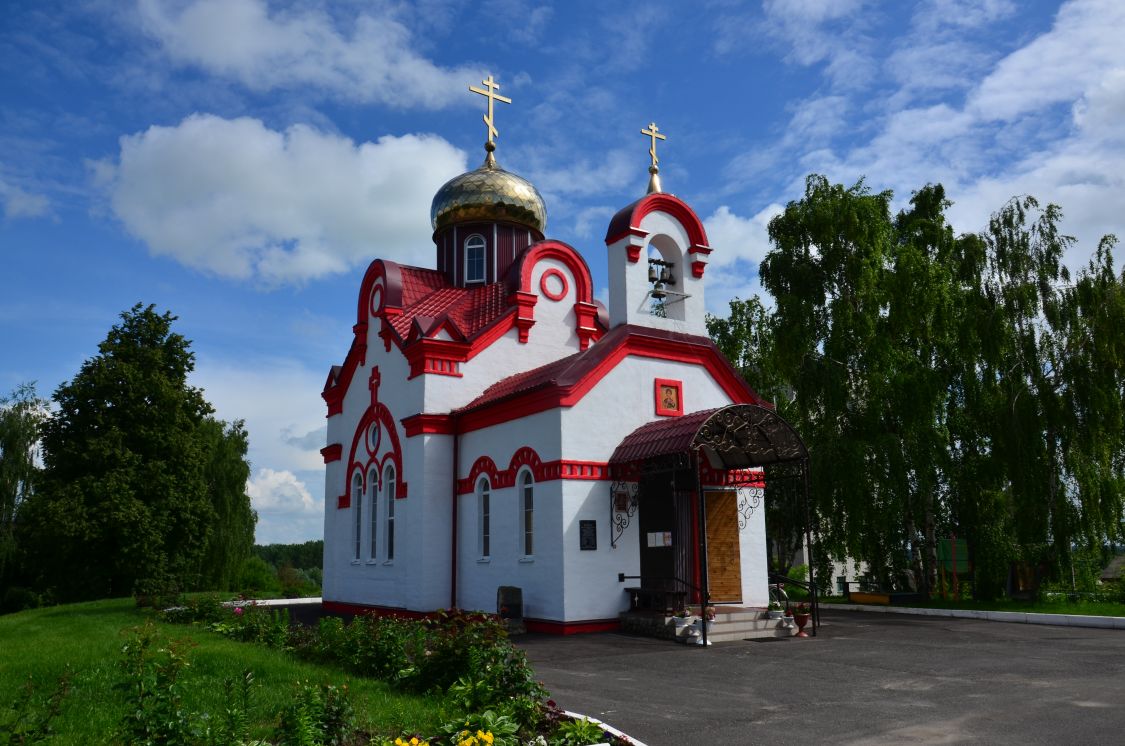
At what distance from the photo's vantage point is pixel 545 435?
13.8 m

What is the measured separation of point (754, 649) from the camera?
11.2m

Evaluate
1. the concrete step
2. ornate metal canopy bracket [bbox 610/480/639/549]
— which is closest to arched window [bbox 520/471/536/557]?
ornate metal canopy bracket [bbox 610/480/639/549]

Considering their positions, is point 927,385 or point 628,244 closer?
point 628,244

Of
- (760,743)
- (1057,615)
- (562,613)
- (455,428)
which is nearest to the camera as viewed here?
(760,743)

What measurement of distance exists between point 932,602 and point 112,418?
66.5ft

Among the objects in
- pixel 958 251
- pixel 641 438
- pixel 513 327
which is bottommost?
pixel 641 438

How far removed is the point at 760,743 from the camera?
20.1 feet

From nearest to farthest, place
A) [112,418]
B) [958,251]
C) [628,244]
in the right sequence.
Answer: [628,244] → [958,251] → [112,418]

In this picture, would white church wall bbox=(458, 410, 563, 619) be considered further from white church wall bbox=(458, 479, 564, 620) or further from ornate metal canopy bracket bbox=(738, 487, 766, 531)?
ornate metal canopy bracket bbox=(738, 487, 766, 531)

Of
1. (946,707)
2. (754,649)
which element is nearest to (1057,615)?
(754,649)

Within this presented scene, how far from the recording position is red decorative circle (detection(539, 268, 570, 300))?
57.1ft

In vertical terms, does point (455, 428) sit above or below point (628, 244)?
below

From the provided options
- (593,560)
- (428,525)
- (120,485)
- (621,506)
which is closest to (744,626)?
(593,560)

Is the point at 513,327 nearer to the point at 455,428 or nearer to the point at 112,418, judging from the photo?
the point at 455,428
